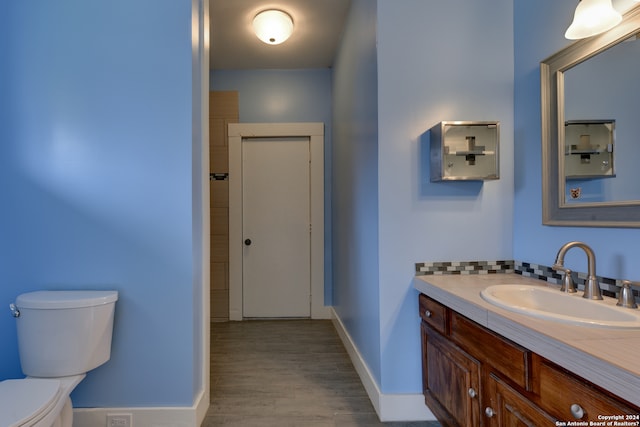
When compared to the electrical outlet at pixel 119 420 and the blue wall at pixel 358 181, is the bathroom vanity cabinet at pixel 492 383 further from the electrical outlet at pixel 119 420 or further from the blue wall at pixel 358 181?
the electrical outlet at pixel 119 420

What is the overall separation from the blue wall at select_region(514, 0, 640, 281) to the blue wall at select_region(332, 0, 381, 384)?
0.79 meters

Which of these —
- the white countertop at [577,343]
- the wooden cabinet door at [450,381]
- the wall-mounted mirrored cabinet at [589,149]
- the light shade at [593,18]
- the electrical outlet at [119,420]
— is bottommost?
the electrical outlet at [119,420]

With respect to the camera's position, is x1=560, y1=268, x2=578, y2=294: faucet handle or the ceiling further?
the ceiling

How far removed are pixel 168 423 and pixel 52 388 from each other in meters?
0.63

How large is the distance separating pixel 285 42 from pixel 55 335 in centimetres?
276

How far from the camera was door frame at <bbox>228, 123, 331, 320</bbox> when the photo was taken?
352cm

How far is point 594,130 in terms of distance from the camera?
1372mm

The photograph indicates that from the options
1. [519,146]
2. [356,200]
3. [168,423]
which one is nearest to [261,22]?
[356,200]

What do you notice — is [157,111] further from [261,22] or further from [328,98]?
[328,98]

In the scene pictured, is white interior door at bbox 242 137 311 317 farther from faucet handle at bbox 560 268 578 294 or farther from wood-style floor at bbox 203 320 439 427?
faucet handle at bbox 560 268 578 294

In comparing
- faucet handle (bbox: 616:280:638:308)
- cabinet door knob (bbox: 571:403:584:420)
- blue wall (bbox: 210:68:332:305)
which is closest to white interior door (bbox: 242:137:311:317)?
blue wall (bbox: 210:68:332:305)

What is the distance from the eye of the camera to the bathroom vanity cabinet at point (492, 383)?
0.82 metres

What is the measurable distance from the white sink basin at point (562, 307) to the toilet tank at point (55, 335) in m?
1.77

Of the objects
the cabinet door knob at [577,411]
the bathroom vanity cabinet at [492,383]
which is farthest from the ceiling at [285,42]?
the cabinet door knob at [577,411]
